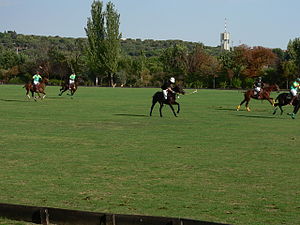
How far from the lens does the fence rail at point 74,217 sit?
6.15m

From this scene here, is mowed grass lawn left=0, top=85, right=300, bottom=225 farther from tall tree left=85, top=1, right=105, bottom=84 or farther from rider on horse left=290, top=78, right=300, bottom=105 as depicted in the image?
tall tree left=85, top=1, right=105, bottom=84

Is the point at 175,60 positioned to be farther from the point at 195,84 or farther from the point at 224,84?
the point at 224,84

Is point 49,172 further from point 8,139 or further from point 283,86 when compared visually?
point 283,86

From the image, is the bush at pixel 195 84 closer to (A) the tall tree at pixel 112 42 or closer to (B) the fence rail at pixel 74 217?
(A) the tall tree at pixel 112 42

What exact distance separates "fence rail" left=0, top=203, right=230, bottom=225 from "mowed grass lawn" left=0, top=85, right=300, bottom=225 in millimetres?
1118

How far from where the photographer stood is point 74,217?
21.4 feet

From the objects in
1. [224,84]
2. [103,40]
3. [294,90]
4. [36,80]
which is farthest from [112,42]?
[294,90]

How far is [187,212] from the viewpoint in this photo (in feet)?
25.3

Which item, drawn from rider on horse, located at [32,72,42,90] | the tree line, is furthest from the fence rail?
the tree line

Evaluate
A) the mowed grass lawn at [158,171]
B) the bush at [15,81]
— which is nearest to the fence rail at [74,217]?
Answer: the mowed grass lawn at [158,171]

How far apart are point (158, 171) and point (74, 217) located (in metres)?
4.56

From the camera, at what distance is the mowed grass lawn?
26.5 feet

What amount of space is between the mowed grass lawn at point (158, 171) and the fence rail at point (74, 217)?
1118mm

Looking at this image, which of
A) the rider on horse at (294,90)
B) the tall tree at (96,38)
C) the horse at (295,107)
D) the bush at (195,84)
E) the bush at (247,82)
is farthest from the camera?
the tall tree at (96,38)
